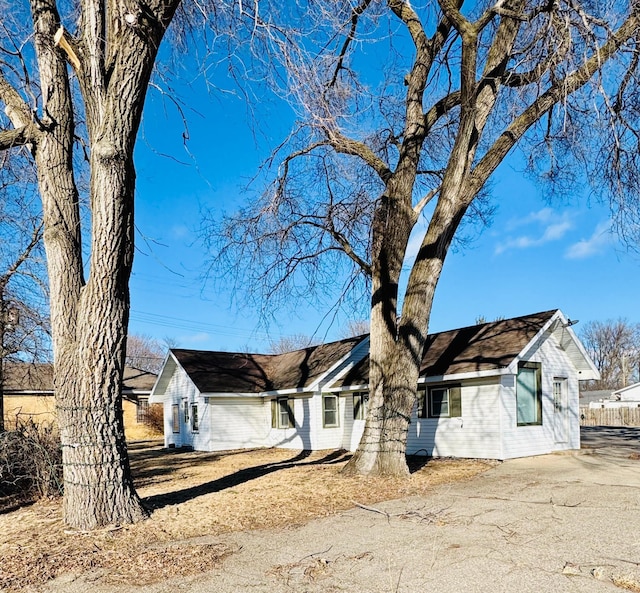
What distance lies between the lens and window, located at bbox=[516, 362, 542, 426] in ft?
46.1

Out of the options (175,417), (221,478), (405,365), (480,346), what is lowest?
(221,478)

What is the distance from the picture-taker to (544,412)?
14.7 m

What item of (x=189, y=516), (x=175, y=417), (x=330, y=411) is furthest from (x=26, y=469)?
(x=175, y=417)

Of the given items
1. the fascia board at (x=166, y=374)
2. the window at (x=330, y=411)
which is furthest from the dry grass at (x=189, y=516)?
the fascia board at (x=166, y=374)

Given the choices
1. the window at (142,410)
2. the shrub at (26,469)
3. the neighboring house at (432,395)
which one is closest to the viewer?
the shrub at (26,469)

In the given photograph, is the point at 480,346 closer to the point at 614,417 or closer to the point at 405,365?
the point at 405,365

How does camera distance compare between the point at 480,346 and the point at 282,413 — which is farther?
the point at 282,413

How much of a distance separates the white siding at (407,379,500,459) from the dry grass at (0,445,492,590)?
68cm

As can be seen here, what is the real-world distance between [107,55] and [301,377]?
13.7m

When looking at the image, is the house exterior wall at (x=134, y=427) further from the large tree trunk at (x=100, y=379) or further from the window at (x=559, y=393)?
the large tree trunk at (x=100, y=379)

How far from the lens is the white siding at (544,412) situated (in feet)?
44.4

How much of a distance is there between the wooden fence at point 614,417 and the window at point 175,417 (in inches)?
992

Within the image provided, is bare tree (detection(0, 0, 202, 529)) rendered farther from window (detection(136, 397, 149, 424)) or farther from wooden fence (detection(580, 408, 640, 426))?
wooden fence (detection(580, 408, 640, 426))

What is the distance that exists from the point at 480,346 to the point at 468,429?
222cm
